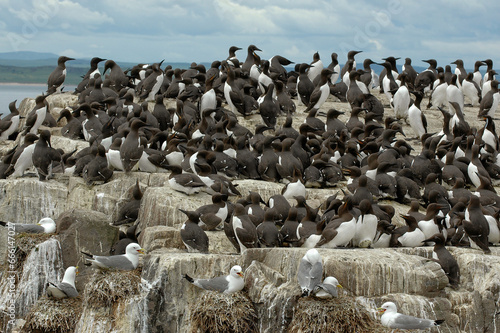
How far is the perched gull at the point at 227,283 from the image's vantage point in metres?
9.97

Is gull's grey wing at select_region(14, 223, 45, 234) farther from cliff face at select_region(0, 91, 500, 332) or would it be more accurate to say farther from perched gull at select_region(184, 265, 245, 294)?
perched gull at select_region(184, 265, 245, 294)

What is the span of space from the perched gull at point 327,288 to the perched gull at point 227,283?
1.13 meters

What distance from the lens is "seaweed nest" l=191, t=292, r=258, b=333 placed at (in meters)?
9.86

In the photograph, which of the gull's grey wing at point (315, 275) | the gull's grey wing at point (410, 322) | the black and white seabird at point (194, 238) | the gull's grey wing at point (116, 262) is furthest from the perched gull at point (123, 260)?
the gull's grey wing at point (410, 322)

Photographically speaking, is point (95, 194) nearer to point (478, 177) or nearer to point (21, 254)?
point (21, 254)

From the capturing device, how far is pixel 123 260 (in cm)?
1123

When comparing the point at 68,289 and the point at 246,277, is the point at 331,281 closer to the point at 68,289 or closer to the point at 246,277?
the point at 246,277

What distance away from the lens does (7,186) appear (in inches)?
571

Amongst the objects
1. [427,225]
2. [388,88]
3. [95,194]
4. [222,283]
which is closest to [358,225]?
[427,225]

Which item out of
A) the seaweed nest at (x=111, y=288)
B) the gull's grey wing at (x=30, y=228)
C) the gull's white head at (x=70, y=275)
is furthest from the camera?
the gull's grey wing at (x=30, y=228)

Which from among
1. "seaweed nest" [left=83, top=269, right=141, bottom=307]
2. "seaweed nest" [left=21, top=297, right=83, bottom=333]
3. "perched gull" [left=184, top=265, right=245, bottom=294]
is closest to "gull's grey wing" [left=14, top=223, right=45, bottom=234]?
"seaweed nest" [left=21, top=297, right=83, bottom=333]

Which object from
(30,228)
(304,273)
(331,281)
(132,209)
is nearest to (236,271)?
(304,273)

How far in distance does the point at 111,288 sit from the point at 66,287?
1.13 meters

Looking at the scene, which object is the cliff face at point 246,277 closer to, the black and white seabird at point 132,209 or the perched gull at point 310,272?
the perched gull at point 310,272
